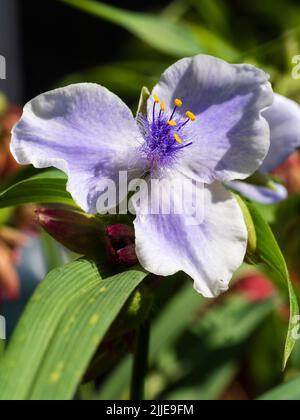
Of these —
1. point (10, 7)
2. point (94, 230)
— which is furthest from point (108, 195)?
point (10, 7)

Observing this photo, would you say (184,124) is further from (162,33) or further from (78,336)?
(162,33)

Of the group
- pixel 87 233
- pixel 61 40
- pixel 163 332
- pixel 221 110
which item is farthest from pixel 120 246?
pixel 61 40

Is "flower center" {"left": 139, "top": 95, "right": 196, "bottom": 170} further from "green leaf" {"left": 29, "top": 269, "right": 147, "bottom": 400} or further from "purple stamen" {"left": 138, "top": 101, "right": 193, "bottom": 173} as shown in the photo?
"green leaf" {"left": 29, "top": 269, "right": 147, "bottom": 400}

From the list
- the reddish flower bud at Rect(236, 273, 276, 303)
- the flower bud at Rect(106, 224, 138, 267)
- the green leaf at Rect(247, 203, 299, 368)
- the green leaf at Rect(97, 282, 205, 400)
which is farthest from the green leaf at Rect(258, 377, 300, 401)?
the reddish flower bud at Rect(236, 273, 276, 303)

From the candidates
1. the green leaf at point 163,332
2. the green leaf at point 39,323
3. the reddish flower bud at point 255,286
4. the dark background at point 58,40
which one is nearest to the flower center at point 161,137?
the green leaf at point 39,323

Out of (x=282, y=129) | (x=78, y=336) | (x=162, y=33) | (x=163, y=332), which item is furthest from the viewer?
(x=162, y=33)

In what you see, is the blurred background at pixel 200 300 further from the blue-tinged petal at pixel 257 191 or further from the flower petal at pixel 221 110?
the flower petal at pixel 221 110
